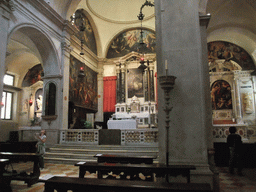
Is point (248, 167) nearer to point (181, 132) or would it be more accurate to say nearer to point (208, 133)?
point (208, 133)

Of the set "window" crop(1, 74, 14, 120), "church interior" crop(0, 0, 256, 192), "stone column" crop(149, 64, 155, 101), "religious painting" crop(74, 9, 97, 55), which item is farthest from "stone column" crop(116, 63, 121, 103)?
"window" crop(1, 74, 14, 120)

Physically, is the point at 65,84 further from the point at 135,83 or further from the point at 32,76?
the point at 135,83

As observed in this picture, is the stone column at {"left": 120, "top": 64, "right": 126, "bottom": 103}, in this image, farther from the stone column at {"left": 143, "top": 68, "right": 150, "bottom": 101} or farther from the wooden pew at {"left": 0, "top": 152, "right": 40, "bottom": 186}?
the wooden pew at {"left": 0, "top": 152, "right": 40, "bottom": 186}

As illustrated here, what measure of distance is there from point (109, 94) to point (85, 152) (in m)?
9.02

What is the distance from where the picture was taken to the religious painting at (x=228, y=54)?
46.6 ft

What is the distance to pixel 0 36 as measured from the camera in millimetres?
6859

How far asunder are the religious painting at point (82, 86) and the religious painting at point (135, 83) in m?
2.88

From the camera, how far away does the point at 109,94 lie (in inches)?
679

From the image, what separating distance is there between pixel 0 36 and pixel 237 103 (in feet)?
45.4

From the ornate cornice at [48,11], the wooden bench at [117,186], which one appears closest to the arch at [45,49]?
the ornate cornice at [48,11]

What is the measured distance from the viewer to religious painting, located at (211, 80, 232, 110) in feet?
46.1

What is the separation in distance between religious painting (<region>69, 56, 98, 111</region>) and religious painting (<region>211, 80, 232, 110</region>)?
8968 mm

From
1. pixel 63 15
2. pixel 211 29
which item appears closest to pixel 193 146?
pixel 211 29

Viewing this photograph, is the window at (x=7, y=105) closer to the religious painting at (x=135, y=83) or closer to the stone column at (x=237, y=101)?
the religious painting at (x=135, y=83)
